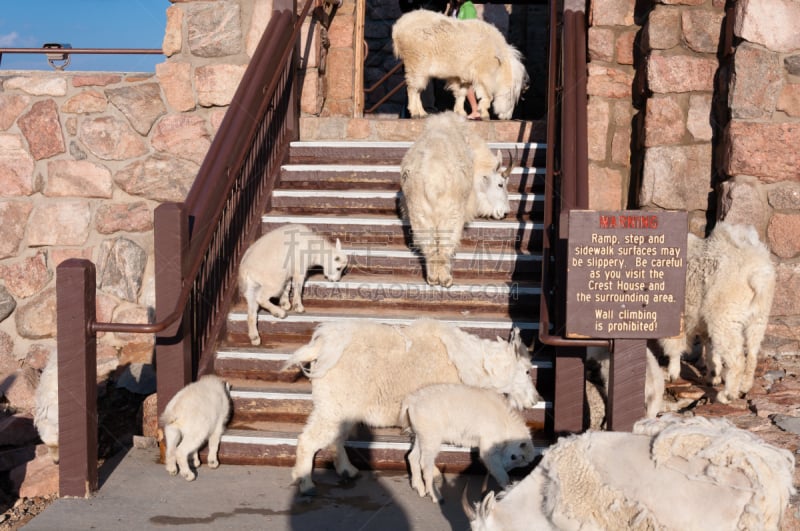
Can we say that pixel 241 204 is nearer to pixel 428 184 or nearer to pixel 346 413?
pixel 428 184

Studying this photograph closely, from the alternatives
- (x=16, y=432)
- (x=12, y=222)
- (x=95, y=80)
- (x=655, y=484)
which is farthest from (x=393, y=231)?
(x=655, y=484)

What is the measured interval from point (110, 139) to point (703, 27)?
5.99 m

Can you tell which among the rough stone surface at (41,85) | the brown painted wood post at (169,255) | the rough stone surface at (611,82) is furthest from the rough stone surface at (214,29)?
the rough stone surface at (611,82)

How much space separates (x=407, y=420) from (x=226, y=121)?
300cm

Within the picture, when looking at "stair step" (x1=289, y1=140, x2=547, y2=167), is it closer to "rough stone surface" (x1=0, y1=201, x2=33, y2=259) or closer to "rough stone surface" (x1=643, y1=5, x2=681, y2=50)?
"rough stone surface" (x1=643, y1=5, x2=681, y2=50)

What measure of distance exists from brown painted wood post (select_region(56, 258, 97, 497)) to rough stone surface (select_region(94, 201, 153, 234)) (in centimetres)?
340

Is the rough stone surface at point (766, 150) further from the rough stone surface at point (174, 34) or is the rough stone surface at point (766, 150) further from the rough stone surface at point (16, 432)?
the rough stone surface at point (16, 432)

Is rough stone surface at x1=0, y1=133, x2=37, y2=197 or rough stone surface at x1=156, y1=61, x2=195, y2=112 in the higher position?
rough stone surface at x1=156, y1=61, x2=195, y2=112

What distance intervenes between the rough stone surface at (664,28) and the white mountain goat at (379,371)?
→ 12.7ft

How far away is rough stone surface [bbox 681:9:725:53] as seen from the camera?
7.15 metres

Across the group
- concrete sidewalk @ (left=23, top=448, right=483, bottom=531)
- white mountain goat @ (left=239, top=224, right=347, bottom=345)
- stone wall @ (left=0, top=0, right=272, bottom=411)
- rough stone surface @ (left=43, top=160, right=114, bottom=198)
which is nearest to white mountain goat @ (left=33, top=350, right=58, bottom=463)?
concrete sidewalk @ (left=23, top=448, right=483, bottom=531)

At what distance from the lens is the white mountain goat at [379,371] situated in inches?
182

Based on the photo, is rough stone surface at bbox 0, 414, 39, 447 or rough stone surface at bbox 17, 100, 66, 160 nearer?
rough stone surface at bbox 0, 414, 39, 447

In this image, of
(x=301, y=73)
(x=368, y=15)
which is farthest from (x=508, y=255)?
(x=368, y=15)
